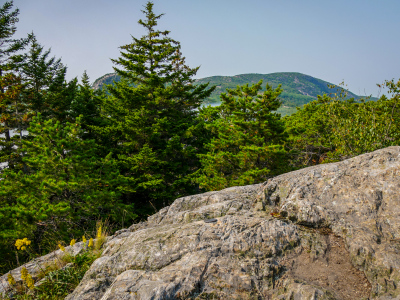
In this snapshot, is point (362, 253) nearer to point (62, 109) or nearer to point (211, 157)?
point (211, 157)

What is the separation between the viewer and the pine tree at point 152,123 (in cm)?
1574

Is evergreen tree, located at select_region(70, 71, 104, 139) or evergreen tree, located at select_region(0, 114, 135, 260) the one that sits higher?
evergreen tree, located at select_region(70, 71, 104, 139)

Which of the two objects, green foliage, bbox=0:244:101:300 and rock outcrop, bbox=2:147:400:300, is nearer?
rock outcrop, bbox=2:147:400:300

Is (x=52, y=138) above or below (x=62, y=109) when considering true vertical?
below

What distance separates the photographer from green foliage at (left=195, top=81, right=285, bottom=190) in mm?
14500

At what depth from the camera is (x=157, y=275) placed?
274 cm

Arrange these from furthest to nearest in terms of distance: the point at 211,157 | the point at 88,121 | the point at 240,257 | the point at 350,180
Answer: the point at 88,121, the point at 211,157, the point at 350,180, the point at 240,257

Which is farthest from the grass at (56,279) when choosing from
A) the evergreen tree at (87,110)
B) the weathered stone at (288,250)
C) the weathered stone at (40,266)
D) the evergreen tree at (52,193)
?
the evergreen tree at (87,110)

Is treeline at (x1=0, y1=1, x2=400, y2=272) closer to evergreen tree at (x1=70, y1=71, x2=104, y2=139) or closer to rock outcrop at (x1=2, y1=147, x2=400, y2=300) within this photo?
evergreen tree at (x1=70, y1=71, x2=104, y2=139)

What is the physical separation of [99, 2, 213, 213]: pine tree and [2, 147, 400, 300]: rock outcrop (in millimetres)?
11772

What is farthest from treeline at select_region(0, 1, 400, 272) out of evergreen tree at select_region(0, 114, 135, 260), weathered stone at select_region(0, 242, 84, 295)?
weathered stone at select_region(0, 242, 84, 295)

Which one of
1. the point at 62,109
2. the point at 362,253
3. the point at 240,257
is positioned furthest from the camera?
the point at 62,109

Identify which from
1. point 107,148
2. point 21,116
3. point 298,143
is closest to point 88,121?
point 107,148

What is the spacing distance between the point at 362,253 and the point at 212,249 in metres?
1.78
